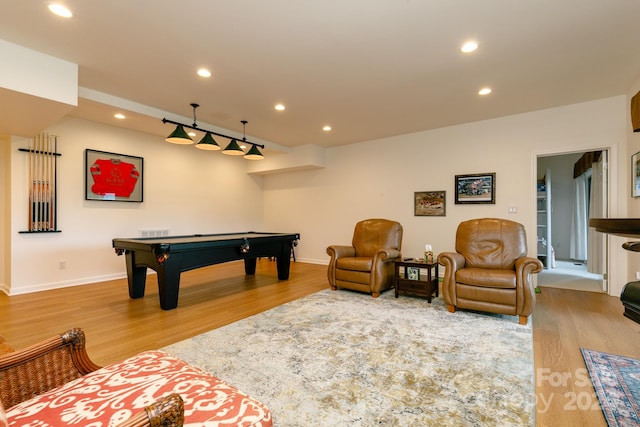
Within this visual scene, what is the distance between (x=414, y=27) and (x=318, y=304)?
3.05m

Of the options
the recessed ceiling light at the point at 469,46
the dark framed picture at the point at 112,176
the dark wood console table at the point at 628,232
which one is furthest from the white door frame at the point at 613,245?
the dark framed picture at the point at 112,176

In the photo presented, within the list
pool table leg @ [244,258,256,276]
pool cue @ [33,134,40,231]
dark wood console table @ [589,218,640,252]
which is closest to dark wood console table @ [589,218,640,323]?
dark wood console table @ [589,218,640,252]

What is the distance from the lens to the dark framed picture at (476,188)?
4867mm

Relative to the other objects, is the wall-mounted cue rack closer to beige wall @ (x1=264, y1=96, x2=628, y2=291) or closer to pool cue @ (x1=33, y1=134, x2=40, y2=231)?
pool cue @ (x1=33, y1=134, x2=40, y2=231)

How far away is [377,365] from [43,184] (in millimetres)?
5220

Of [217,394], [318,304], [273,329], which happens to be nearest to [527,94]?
[318,304]

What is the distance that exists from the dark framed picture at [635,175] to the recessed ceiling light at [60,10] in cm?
593

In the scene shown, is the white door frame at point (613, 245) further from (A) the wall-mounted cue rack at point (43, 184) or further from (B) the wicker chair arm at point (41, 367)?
(A) the wall-mounted cue rack at point (43, 184)

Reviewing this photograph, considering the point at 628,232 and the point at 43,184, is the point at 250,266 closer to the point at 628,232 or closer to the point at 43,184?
the point at 43,184

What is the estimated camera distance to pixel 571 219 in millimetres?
7516

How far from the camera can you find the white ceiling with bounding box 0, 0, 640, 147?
7.63 ft

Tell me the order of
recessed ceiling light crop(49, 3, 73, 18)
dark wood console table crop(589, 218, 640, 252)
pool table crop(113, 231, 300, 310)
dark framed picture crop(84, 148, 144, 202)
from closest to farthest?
1. dark wood console table crop(589, 218, 640, 252)
2. recessed ceiling light crop(49, 3, 73, 18)
3. pool table crop(113, 231, 300, 310)
4. dark framed picture crop(84, 148, 144, 202)

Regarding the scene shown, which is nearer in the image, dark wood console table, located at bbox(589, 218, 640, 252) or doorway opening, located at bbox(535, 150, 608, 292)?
dark wood console table, located at bbox(589, 218, 640, 252)

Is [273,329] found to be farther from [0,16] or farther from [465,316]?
[0,16]
